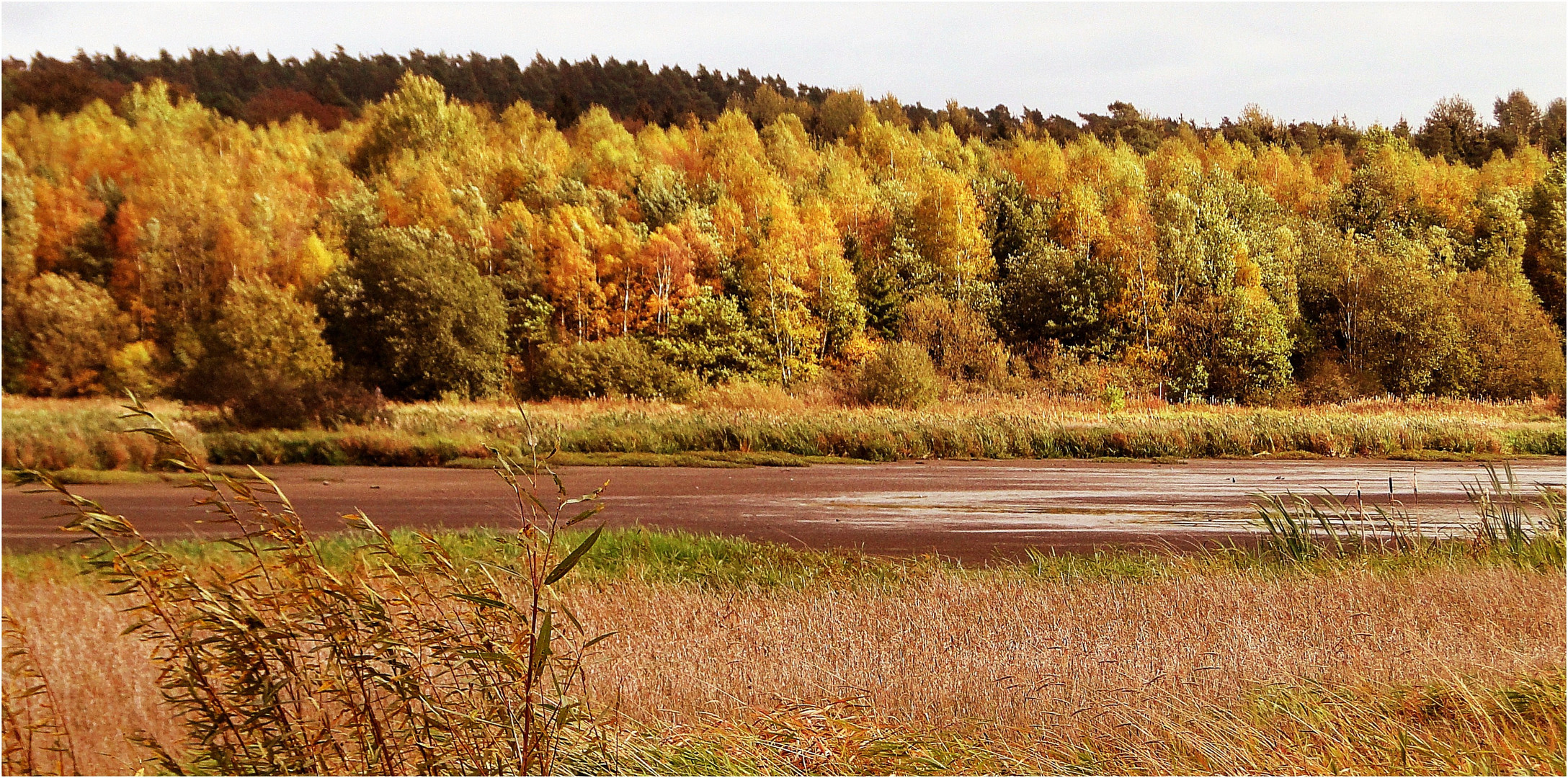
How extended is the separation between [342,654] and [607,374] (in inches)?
99.0

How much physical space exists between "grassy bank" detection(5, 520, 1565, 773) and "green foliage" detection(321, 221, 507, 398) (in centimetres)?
Answer: 79

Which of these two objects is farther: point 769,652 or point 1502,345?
point 1502,345

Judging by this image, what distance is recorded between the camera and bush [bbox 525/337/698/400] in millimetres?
4914

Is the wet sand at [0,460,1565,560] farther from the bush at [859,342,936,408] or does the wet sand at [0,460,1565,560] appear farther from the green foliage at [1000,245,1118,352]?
the green foliage at [1000,245,1118,352]

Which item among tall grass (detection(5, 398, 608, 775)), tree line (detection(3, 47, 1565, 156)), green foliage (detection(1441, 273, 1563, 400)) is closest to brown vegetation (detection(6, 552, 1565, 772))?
tall grass (detection(5, 398, 608, 775))

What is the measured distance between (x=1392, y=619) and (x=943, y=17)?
3192 millimetres

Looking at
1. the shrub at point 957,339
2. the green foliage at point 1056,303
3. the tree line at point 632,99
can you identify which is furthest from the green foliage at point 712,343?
the green foliage at point 1056,303

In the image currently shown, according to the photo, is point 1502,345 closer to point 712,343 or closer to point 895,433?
point 895,433

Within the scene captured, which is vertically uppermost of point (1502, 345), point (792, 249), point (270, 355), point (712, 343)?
point (792, 249)

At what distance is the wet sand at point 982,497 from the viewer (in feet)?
16.4

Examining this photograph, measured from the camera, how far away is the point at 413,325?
16.1 ft

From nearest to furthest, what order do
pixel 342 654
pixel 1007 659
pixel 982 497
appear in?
pixel 342 654
pixel 1007 659
pixel 982 497

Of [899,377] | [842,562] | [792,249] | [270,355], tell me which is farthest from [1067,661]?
[270,355]

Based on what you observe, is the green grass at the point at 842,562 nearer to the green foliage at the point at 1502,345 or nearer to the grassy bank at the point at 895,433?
the grassy bank at the point at 895,433
